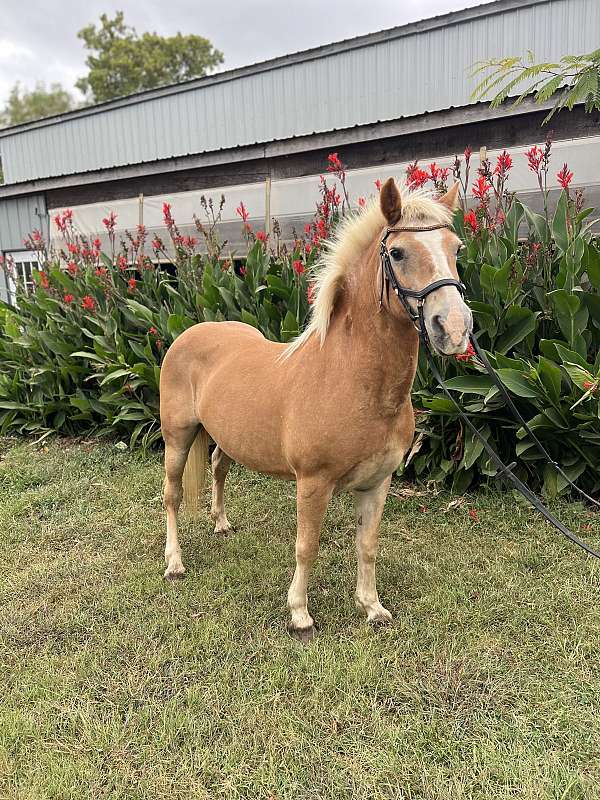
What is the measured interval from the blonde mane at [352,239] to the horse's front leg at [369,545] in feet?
2.78

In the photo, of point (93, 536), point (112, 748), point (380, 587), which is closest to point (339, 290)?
point (380, 587)

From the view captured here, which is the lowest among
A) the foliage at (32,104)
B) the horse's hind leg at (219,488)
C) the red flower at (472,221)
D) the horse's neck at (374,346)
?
the horse's hind leg at (219,488)

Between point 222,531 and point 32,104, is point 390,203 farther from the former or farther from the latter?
point 32,104

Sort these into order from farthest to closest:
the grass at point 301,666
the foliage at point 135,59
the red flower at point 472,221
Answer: the foliage at point 135,59 → the red flower at point 472,221 → the grass at point 301,666

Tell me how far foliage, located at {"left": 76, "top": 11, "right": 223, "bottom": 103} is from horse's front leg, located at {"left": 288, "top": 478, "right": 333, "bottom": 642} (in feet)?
124

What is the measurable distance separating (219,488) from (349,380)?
72.4 inches

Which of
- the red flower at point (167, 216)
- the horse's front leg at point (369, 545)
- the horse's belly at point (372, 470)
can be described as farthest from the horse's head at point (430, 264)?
the red flower at point (167, 216)

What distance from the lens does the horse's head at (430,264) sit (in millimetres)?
1852

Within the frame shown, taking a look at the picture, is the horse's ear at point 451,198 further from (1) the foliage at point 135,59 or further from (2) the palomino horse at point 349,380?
(1) the foliage at point 135,59

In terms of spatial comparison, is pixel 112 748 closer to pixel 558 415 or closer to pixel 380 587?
pixel 380 587

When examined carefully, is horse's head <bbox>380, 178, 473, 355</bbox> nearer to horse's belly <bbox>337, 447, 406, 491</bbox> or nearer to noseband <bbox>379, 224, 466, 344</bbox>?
noseband <bbox>379, 224, 466, 344</bbox>

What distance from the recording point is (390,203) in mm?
2061

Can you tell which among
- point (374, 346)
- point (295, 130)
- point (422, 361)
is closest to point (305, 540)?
point (374, 346)

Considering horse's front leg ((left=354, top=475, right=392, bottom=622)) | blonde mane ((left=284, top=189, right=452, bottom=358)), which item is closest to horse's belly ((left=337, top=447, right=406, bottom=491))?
horse's front leg ((left=354, top=475, right=392, bottom=622))
